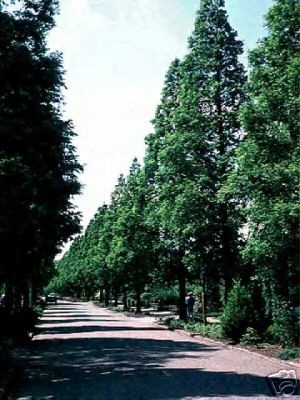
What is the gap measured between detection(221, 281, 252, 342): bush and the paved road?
985 millimetres

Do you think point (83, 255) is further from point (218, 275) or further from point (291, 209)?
point (291, 209)

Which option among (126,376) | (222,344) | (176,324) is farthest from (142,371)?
(176,324)

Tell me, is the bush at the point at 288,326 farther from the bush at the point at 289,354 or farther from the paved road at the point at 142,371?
the bush at the point at 289,354

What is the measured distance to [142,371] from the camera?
47.3ft

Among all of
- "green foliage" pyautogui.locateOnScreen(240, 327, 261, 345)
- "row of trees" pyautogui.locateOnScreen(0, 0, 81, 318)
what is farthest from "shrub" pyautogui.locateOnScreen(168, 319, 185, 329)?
"row of trees" pyautogui.locateOnScreen(0, 0, 81, 318)

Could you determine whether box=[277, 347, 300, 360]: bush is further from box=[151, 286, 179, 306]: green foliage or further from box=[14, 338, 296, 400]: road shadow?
box=[151, 286, 179, 306]: green foliage

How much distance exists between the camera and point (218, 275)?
2752cm

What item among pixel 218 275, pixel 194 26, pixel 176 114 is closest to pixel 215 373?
pixel 218 275

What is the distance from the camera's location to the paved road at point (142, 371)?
36.3ft

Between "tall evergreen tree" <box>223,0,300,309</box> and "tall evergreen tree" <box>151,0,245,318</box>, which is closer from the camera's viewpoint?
"tall evergreen tree" <box>223,0,300,309</box>

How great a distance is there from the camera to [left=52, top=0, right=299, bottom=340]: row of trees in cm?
1834

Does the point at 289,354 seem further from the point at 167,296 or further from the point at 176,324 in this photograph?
the point at 167,296

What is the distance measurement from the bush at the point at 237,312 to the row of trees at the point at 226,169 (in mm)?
1018
